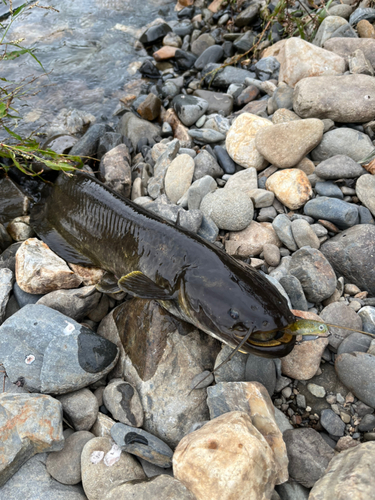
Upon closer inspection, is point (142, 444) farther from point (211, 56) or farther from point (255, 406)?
point (211, 56)

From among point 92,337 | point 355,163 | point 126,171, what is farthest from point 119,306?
point 355,163

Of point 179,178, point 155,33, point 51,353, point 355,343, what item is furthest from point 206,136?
point 155,33

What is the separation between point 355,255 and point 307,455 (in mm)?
1685

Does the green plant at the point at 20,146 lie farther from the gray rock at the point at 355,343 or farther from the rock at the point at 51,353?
the gray rock at the point at 355,343

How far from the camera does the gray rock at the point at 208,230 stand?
3789 mm

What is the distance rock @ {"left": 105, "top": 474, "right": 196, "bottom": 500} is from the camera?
2.09 m

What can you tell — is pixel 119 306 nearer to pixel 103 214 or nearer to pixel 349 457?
pixel 103 214

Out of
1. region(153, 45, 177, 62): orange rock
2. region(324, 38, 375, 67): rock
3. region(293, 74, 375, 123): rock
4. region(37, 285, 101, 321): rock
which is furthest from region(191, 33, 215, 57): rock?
region(37, 285, 101, 321): rock

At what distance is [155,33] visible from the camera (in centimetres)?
864

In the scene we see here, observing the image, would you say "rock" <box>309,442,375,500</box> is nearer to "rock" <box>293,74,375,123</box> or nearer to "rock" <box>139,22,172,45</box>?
"rock" <box>293,74,375,123</box>

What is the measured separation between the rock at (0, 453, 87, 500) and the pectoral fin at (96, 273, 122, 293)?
148 cm

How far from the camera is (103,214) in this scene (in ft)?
12.8

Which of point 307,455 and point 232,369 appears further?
point 232,369

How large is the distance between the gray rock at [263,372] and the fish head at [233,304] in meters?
0.28
